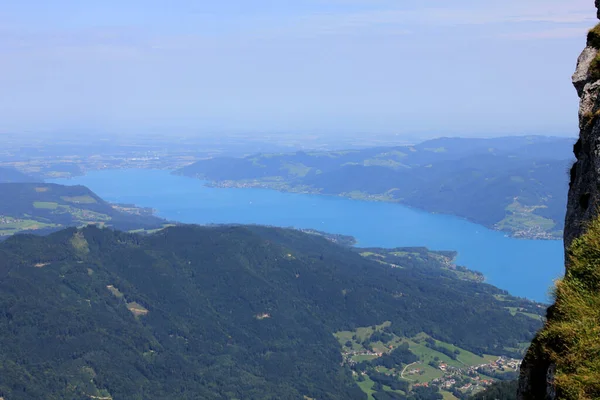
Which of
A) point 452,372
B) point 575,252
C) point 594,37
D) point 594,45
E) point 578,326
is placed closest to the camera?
point 578,326

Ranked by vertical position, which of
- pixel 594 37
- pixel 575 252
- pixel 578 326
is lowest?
pixel 578 326

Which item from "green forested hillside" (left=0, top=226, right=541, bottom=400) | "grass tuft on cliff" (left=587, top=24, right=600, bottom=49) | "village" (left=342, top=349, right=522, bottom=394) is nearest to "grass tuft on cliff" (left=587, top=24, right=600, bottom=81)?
"grass tuft on cliff" (left=587, top=24, right=600, bottom=49)

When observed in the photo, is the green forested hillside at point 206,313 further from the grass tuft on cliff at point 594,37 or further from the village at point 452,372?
the grass tuft on cliff at point 594,37

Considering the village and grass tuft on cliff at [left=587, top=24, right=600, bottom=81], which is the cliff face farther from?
the village

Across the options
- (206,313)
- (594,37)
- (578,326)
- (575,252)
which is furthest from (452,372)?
(578,326)

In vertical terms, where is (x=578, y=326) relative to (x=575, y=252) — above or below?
below

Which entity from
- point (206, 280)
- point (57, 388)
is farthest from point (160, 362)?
point (206, 280)

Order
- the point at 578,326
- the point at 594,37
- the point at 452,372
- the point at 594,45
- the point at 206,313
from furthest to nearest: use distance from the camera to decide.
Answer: the point at 206,313 < the point at 452,372 < the point at 594,37 < the point at 594,45 < the point at 578,326

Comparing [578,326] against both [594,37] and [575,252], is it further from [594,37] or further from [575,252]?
[594,37]
